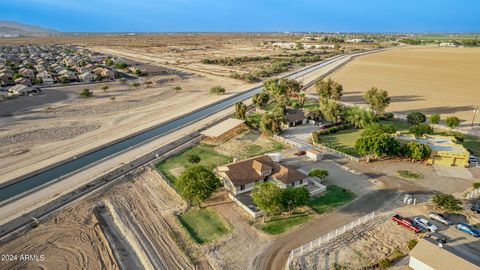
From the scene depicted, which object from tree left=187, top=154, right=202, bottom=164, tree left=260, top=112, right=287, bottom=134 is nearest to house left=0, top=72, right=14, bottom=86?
tree left=187, top=154, right=202, bottom=164

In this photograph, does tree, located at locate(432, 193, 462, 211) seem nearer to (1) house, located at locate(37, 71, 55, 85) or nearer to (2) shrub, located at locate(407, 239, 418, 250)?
(2) shrub, located at locate(407, 239, 418, 250)

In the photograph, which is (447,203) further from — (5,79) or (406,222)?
(5,79)

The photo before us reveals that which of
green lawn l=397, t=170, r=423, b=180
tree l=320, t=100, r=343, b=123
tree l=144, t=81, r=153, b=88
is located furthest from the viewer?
tree l=144, t=81, r=153, b=88

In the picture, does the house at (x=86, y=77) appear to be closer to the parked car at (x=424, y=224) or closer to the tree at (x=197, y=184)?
the tree at (x=197, y=184)

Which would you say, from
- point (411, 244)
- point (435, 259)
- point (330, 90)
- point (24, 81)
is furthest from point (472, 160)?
point (24, 81)

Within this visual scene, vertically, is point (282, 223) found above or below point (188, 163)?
above

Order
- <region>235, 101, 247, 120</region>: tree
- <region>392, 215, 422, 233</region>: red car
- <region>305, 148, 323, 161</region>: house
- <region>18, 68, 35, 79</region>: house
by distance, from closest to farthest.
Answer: <region>392, 215, 422, 233</region>: red car → <region>305, 148, 323, 161</region>: house → <region>235, 101, 247, 120</region>: tree → <region>18, 68, 35, 79</region>: house

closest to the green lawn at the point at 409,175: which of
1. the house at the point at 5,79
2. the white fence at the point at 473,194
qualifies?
the white fence at the point at 473,194
